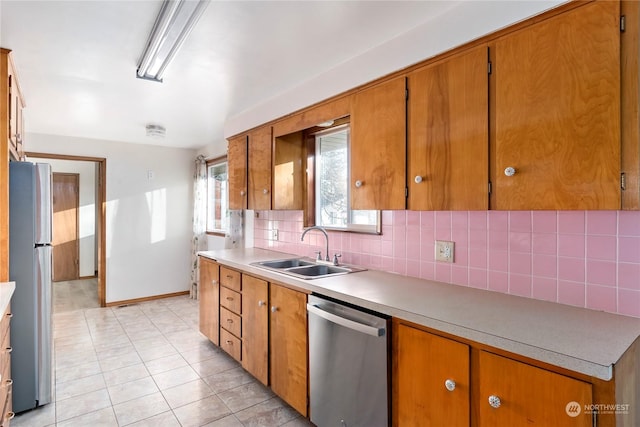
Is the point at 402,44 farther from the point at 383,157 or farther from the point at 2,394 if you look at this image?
the point at 2,394

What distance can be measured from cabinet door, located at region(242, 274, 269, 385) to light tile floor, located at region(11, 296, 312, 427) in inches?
6.8

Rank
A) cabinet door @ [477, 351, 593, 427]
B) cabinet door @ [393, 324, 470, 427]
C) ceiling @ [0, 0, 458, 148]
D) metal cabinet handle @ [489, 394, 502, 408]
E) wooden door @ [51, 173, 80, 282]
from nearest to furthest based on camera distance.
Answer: cabinet door @ [477, 351, 593, 427]
metal cabinet handle @ [489, 394, 502, 408]
cabinet door @ [393, 324, 470, 427]
ceiling @ [0, 0, 458, 148]
wooden door @ [51, 173, 80, 282]

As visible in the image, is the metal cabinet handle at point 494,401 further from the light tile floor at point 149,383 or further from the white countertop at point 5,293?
the white countertop at point 5,293

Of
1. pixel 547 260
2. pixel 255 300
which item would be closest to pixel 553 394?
pixel 547 260

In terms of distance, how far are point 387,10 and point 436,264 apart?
1.38 metres

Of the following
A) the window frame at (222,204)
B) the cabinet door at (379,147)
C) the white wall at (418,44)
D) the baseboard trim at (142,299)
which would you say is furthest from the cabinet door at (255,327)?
the baseboard trim at (142,299)

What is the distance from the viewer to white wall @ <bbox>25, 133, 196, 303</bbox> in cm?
471

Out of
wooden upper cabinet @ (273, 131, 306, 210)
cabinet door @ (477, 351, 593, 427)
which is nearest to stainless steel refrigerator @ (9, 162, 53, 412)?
Result: wooden upper cabinet @ (273, 131, 306, 210)

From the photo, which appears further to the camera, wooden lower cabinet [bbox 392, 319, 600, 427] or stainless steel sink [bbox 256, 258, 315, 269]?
stainless steel sink [bbox 256, 258, 315, 269]

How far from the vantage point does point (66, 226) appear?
6.48 metres

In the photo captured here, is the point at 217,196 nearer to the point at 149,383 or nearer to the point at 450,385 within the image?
the point at 149,383

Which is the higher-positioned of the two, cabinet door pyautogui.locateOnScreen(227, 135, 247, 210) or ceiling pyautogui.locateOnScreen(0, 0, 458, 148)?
ceiling pyautogui.locateOnScreen(0, 0, 458, 148)

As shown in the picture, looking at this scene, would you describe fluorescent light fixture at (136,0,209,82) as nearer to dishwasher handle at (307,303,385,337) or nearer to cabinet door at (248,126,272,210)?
cabinet door at (248,126,272,210)

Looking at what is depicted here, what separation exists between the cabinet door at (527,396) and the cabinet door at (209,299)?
8.01ft
